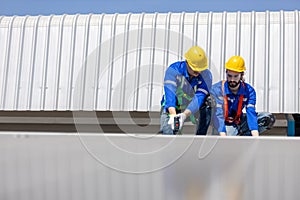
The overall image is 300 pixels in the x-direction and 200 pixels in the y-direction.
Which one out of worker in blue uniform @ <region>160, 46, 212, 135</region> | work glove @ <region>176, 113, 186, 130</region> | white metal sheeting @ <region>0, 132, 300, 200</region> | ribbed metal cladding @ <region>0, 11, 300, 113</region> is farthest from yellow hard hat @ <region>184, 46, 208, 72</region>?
ribbed metal cladding @ <region>0, 11, 300, 113</region>

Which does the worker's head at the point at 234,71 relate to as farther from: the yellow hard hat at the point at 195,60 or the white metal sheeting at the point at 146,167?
the white metal sheeting at the point at 146,167

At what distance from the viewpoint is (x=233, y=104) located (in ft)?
13.3

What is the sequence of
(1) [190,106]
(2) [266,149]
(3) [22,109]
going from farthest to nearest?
(3) [22,109], (1) [190,106], (2) [266,149]

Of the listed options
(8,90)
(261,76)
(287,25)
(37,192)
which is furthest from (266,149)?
(8,90)

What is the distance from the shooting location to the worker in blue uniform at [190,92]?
12.7 feet

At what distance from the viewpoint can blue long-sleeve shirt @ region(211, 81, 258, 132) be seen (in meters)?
3.89

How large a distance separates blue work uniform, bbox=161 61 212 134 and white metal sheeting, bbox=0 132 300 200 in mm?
1116

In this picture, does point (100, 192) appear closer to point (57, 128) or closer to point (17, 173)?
point (17, 173)

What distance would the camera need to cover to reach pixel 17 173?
291 cm

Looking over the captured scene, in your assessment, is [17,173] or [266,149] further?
[17,173]

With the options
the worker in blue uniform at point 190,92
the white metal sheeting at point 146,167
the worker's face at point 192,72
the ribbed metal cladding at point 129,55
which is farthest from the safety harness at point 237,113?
the ribbed metal cladding at point 129,55

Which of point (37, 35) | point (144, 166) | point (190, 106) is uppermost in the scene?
point (37, 35)

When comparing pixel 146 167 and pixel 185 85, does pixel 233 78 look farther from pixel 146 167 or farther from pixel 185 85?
pixel 146 167

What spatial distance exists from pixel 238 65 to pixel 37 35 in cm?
399
